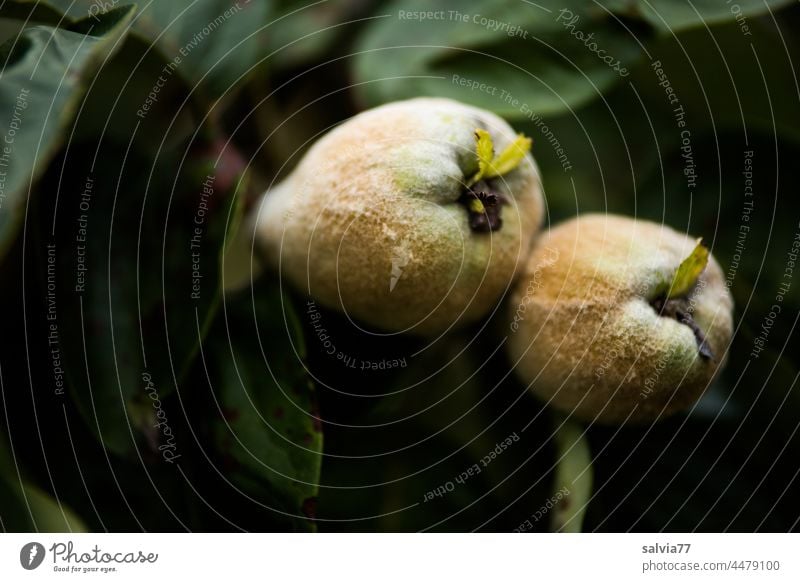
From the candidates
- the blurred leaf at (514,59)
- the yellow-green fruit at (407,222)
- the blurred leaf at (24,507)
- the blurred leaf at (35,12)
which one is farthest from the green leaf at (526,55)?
the blurred leaf at (24,507)

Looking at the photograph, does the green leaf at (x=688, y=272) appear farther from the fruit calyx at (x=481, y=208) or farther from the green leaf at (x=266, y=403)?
the green leaf at (x=266, y=403)

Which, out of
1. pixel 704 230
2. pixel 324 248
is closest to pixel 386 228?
pixel 324 248

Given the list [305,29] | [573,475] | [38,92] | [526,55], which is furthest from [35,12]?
[573,475]

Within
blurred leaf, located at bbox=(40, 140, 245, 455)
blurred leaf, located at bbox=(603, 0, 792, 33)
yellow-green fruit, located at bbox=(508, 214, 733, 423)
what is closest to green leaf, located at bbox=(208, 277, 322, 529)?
blurred leaf, located at bbox=(40, 140, 245, 455)

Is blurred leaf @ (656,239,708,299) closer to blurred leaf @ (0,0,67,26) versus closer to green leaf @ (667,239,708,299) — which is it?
green leaf @ (667,239,708,299)

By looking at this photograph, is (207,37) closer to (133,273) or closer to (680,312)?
(133,273)
